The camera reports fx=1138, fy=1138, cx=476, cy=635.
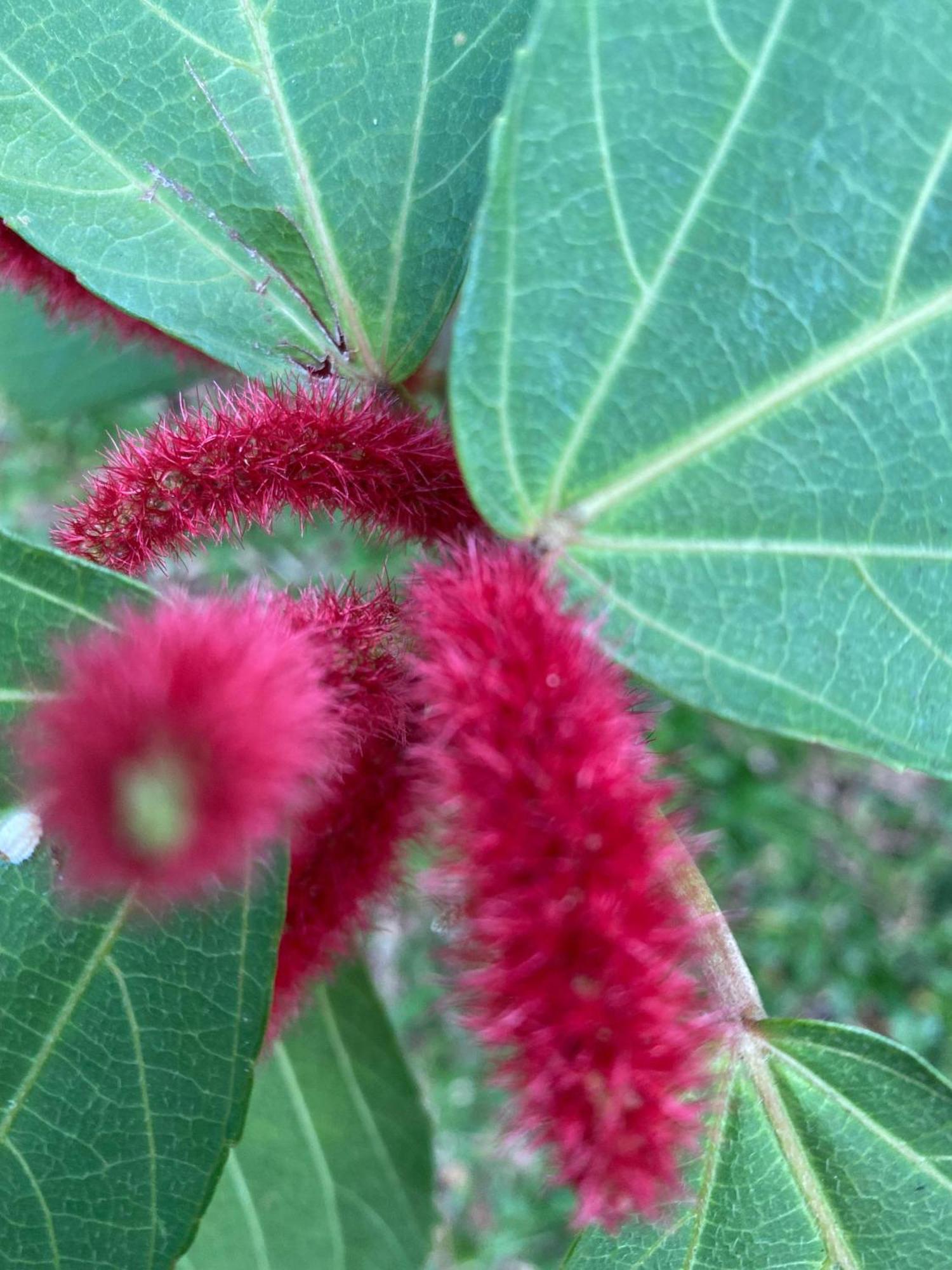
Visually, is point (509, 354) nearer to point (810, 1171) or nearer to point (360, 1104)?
point (810, 1171)

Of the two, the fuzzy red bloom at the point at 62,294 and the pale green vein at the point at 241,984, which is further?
the fuzzy red bloom at the point at 62,294

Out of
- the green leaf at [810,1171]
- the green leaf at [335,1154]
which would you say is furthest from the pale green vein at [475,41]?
the green leaf at [335,1154]

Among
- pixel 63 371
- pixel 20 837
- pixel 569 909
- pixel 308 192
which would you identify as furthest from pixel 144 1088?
pixel 63 371

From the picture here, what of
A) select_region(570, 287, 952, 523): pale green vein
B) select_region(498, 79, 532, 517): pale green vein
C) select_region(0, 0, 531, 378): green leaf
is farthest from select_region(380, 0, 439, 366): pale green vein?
select_region(570, 287, 952, 523): pale green vein

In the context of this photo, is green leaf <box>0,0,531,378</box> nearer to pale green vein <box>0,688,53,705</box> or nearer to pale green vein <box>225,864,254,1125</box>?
pale green vein <box>0,688,53,705</box>

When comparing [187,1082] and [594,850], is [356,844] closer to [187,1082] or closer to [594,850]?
[187,1082]

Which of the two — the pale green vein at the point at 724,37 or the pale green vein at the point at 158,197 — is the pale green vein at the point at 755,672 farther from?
the pale green vein at the point at 158,197

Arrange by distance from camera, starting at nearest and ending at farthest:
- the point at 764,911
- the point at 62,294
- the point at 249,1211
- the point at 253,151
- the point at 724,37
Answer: the point at 724,37
the point at 253,151
the point at 62,294
the point at 249,1211
the point at 764,911
